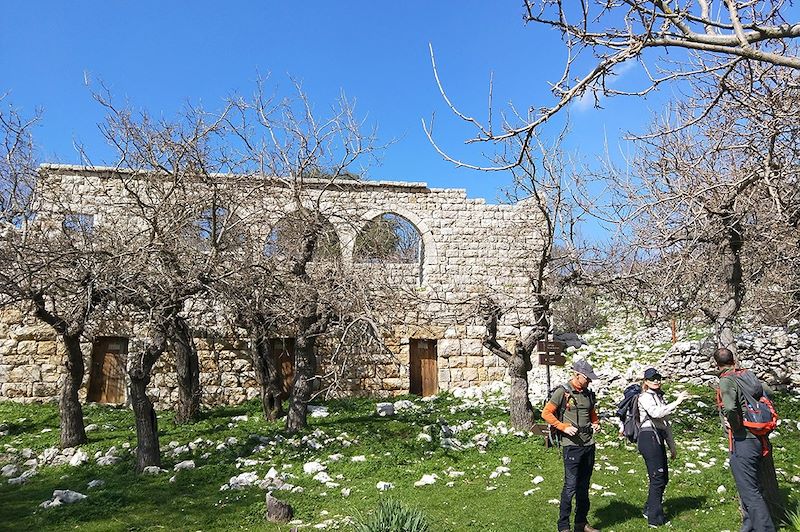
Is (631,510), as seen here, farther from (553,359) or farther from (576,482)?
(553,359)

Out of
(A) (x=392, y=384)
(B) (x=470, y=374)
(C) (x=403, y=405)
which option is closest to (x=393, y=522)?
(C) (x=403, y=405)

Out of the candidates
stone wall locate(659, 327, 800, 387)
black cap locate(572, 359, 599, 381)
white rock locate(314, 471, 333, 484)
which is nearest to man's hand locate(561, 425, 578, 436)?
black cap locate(572, 359, 599, 381)

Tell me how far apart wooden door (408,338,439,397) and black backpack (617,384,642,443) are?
30.0ft

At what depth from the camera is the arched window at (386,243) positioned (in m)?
11.9

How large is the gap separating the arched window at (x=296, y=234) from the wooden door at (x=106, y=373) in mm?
5712

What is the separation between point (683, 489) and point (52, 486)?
832 cm

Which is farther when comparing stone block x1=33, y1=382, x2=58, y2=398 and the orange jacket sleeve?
stone block x1=33, y1=382, x2=58, y2=398

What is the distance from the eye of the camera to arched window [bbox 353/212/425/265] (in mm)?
11873

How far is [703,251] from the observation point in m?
8.43

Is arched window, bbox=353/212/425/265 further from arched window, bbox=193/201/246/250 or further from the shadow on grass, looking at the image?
the shadow on grass

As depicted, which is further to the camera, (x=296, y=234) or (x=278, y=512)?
(x=296, y=234)

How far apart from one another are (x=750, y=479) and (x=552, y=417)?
1654 mm

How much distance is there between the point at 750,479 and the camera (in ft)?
15.2

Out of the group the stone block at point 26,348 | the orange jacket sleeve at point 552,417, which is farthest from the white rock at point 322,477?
the stone block at point 26,348
